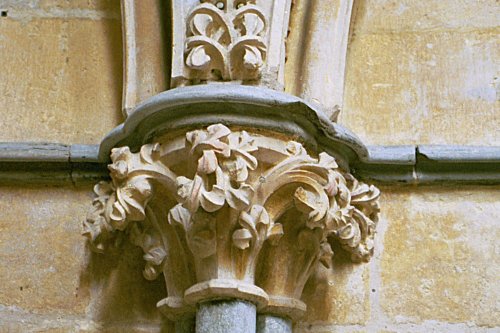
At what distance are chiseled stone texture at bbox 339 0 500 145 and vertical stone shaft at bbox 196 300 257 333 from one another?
23.0 inches

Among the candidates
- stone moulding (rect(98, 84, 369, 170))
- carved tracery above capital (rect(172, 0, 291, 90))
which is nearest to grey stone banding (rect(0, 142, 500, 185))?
stone moulding (rect(98, 84, 369, 170))

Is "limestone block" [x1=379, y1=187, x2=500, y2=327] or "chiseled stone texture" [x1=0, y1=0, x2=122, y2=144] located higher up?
"chiseled stone texture" [x1=0, y1=0, x2=122, y2=144]

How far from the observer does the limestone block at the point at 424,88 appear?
2428mm

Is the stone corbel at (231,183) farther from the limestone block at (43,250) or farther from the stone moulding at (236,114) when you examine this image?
the limestone block at (43,250)

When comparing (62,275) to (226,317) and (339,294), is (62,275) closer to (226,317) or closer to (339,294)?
(226,317)

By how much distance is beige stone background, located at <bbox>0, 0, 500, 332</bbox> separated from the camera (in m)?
2.29

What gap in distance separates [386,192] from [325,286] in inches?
11.0

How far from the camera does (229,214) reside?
2059 millimetres

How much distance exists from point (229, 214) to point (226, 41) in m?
0.42

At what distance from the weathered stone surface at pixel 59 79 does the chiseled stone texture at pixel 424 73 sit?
0.61 metres

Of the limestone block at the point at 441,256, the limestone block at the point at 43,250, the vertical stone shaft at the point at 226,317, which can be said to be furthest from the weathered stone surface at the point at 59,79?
the limestone block at the point at 441,256

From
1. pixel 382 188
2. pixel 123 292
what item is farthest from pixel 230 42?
pixel 123 292

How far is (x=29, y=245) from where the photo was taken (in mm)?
2371

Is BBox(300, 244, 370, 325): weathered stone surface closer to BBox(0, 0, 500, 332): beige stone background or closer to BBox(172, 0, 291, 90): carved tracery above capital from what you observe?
BBox(0, 0, 500, 332): beige stone background
